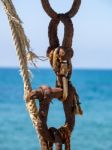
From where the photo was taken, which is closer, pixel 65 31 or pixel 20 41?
pixel 65 31

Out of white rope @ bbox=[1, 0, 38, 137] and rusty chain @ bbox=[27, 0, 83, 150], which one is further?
white rope @ bbox=[1, 0, 38, 137]

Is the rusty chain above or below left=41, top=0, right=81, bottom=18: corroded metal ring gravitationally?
below

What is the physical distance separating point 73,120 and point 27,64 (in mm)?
289

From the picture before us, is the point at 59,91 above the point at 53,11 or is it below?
below

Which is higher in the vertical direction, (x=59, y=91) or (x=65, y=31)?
(x=65, y=31)

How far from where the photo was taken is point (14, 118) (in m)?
28.6

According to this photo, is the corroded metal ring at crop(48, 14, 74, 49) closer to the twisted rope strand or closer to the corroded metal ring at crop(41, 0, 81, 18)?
the corroded metal ring at crop(41, 0, 81, 18)

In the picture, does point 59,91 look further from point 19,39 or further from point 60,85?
point 19,39

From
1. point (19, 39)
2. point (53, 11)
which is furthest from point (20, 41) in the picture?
point (53, 11)

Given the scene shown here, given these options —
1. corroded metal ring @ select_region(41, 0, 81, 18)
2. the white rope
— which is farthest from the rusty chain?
the white rope

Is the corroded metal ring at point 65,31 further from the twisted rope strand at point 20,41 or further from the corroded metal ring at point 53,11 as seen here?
the twisted rope strand at point 20,41

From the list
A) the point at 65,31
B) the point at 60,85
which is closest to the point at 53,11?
the point at 65,31

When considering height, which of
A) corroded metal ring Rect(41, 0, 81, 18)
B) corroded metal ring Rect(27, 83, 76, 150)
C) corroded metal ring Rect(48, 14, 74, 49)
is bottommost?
corroded metal ring Rect(27, 83, 76, 150)

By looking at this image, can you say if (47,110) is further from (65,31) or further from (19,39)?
(19,39)
